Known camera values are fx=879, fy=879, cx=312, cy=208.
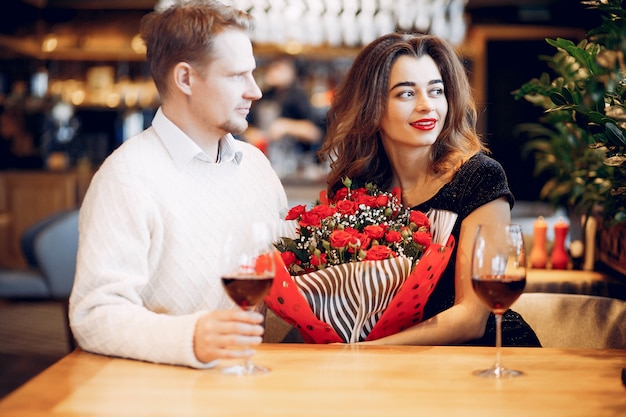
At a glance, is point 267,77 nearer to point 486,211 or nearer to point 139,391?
point 486,211

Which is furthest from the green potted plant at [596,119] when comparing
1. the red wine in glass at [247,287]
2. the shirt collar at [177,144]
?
the shirt collar at [177,144]

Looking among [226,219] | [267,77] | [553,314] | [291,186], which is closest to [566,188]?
[553,314]

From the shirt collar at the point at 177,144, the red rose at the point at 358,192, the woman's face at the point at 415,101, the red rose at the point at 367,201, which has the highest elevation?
the woman's face at the point at 415,101

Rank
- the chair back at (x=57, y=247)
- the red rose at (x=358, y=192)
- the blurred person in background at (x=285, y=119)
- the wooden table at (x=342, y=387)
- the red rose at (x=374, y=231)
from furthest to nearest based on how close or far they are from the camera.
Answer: the blurred person in background at (x=285, y=119) < the chair back at (x=57, y=247) < the red rose at (x=358, y=192) < the red rose at (x=374, y=231) < the wooden table at (x=342, y=387)

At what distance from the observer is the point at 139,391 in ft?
4.91

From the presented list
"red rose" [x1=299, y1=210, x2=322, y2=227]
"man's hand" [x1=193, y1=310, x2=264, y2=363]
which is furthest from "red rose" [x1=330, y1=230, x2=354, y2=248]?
"man's hand" [x1=193, y1=310, x2=264, y2=363]

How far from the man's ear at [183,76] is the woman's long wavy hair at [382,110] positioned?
0.57 metres

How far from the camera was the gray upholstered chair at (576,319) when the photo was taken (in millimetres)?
2248

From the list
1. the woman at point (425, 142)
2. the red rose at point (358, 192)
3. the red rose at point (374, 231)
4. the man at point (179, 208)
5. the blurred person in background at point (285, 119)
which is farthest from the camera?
the blurred person in background at point (285, 119)

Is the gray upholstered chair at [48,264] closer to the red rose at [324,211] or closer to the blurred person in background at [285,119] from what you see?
the red rose at [324,211]

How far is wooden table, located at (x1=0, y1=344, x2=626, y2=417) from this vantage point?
1393 millimetres

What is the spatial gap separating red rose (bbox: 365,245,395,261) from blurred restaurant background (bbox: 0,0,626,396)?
5.15m

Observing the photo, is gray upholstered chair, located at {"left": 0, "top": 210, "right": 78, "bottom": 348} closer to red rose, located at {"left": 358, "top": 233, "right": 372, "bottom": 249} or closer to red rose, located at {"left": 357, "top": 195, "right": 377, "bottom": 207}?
red rose, located at {"left": 357, "top": 195, "right": 377, "bottom": 207}

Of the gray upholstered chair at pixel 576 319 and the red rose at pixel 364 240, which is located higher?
the red rose at pixel 364 240
